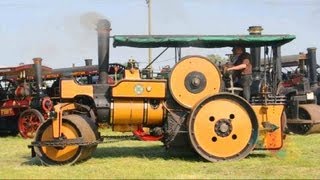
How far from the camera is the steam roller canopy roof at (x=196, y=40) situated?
793cm

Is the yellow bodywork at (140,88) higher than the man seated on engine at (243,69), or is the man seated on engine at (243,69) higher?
the man seated on engine at (243,69)

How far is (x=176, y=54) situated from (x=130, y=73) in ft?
2.51

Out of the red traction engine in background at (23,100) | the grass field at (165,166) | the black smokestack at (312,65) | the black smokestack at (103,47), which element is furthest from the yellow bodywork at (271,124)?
the black smokestack at (312,65)

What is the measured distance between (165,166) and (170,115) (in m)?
0.97

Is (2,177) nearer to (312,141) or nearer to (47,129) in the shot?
(47,129)

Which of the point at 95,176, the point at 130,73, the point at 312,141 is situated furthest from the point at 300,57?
the point at 95,176

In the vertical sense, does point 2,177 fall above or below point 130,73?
below

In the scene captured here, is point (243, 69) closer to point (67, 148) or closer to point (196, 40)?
point (196, 40)

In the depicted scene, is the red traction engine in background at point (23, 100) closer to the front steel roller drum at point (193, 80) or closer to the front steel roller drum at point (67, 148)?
the front steel roller drum at point (67, 148)

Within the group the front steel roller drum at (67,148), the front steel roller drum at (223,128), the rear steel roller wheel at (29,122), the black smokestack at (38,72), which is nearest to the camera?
the front steel roller drum at (67,148)

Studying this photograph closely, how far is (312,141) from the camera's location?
35.1 feet

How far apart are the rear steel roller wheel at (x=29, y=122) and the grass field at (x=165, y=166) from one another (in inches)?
181

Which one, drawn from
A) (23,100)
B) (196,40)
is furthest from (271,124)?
(23,100)

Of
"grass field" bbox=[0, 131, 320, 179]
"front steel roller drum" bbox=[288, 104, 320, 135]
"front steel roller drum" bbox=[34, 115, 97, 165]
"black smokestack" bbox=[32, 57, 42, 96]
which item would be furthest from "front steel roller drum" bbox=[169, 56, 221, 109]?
"black smokestack" bbox=[32, 57, 42, 96]
